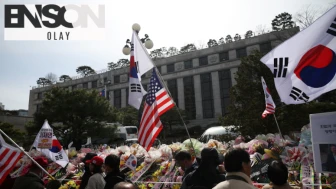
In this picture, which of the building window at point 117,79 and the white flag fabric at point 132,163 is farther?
the building window at point 117,79

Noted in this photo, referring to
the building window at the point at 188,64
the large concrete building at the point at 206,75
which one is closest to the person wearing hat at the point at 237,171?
the large concrete building at the point at 206,75

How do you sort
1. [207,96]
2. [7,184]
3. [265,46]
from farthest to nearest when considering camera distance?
1. [207,96]
2. [265,46]
3. [7,184]

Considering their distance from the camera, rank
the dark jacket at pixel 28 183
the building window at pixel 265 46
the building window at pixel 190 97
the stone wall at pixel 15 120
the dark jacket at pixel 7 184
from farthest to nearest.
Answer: the building window at pixel 190 97 → the building window at pixel 265 46 → the stone wall at pixel 15 120 → the dark jacket at pixel 7 184 → the dark jacket at pixel 28 183

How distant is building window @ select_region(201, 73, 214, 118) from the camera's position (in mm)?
47625

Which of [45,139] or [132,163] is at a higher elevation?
[45,139]

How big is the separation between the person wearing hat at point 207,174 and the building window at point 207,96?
44782 mm

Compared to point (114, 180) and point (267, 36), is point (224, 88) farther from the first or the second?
point (114, 180)

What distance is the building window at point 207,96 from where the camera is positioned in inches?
1875

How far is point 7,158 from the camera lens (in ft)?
16.5

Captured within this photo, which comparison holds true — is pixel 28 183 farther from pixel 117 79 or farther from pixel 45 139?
pixel 117 79

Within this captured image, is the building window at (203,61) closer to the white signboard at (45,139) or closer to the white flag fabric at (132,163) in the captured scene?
the white signboard at (45,139)

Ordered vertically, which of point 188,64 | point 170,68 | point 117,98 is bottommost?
point 117,98

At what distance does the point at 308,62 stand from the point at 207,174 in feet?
8.01

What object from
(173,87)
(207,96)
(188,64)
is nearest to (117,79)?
(173,87)
